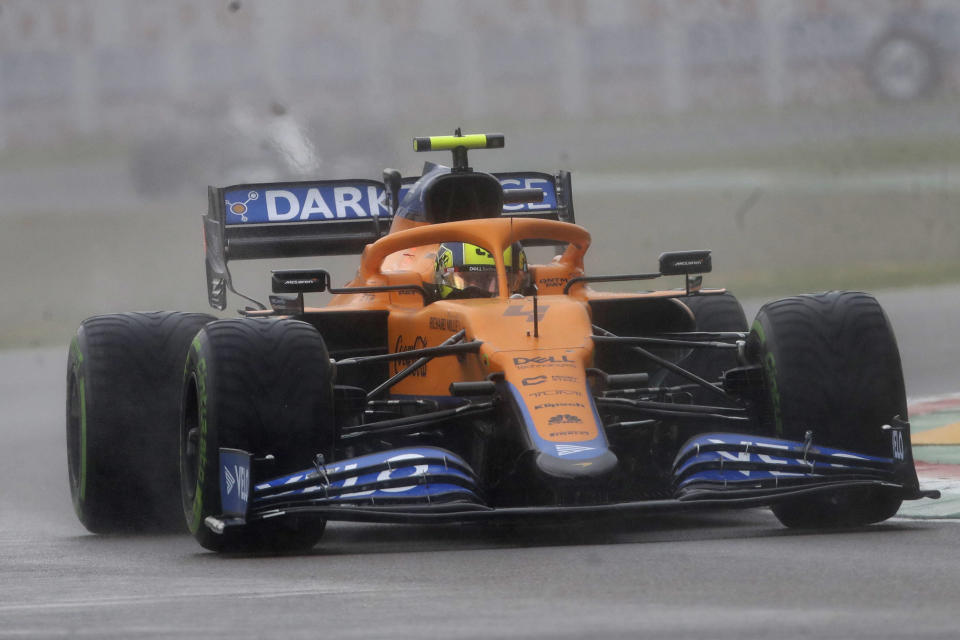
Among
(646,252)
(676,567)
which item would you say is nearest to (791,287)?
(646,252)

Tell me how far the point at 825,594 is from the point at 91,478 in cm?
440

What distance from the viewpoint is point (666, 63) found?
24.6 m

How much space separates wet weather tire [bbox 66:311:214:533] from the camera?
30.5 ft

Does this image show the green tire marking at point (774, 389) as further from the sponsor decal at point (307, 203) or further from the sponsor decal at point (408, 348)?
the sponsor decal at point (307, 203)

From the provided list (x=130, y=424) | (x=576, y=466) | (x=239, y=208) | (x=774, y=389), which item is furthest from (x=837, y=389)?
(x=239, y=208)

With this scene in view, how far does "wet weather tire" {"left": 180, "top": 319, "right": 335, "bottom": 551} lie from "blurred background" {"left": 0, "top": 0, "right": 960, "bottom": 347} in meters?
14.6

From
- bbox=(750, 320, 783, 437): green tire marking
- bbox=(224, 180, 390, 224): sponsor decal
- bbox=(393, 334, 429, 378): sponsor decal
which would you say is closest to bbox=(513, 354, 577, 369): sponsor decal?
bbox=(750, 320, 783, 437): green tire marking

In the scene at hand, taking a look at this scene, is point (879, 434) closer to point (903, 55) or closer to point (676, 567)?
point (676, 567)

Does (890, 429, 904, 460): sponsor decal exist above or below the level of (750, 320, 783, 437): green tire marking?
below

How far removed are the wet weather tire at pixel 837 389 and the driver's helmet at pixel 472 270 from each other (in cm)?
162

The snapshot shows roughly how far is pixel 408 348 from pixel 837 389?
6.99ft

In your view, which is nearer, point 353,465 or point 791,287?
point 353,465

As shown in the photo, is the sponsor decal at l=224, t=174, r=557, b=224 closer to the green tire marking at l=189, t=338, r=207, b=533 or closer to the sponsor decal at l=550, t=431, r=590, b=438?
the green tire marking at l=189, t=338, r=207, b=533

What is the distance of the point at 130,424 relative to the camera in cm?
932
